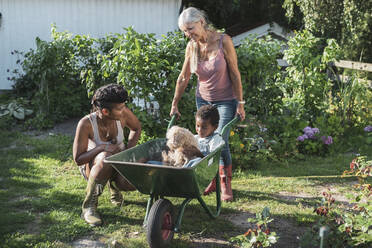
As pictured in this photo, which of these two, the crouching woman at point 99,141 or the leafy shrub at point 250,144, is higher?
the crouching woman at point 99,141

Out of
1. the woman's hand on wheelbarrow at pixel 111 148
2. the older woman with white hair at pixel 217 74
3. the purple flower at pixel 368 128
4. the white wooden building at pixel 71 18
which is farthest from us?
the white wooden building at pixel 71 18

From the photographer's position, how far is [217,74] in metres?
3.45

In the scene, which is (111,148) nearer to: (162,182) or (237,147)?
(162,182)

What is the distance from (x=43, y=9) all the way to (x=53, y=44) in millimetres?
2963

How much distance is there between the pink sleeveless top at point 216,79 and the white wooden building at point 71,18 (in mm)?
5735

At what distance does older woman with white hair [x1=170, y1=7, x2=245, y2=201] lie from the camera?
3367 mm

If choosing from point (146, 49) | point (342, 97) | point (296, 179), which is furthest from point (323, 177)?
point (146, 49)

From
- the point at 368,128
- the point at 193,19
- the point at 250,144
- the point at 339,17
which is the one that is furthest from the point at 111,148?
the point at 339,17

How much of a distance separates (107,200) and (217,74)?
1540 millimetres

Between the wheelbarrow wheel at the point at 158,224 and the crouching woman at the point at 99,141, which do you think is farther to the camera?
the crouching woman at the point at 99,141

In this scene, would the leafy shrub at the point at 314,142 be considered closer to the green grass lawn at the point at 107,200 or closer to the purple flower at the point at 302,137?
the purple flower at the point at 302,137

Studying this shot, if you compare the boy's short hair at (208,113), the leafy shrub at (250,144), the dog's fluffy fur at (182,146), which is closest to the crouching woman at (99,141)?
the dog's fluffy fur at (182,146)

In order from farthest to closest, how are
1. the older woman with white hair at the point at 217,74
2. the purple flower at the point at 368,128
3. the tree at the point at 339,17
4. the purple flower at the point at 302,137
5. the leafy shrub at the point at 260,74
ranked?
the tree at the point at 339,17, the purple flower at the point at 368,128, the purple flower at the point at 302,137, the leafy shrub at the point at 260,74, the older woman with white hair at the point at 217,74

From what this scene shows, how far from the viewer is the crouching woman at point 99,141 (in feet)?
9.93
